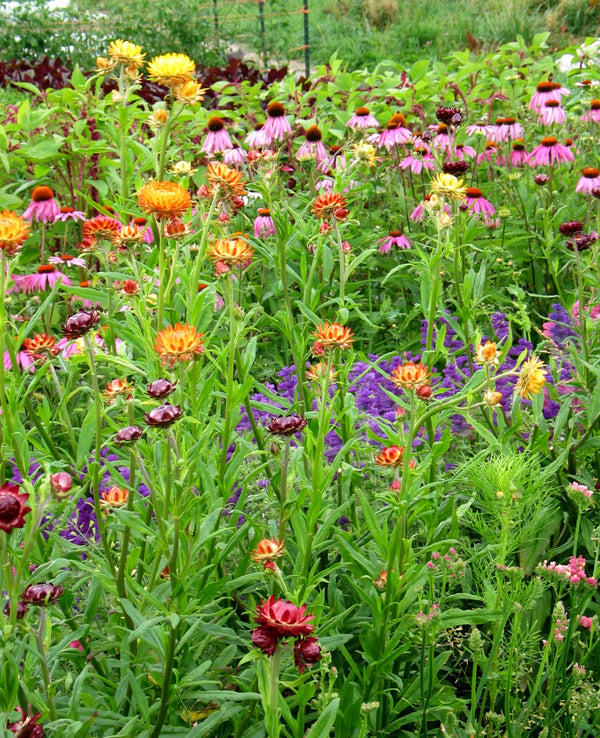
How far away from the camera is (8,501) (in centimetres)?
104

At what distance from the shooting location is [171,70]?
1760 millimetres

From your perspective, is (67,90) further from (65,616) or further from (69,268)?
(65,616)

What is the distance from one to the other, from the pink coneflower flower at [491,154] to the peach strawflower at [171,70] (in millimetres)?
2583

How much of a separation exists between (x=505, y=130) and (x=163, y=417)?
333 cm

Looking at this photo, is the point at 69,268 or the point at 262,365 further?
the point at 69,268

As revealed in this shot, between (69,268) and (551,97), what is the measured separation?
2.47 metres

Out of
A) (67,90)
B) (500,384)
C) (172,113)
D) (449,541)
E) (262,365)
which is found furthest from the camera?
(67,90)

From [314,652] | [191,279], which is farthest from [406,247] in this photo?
[314,652]

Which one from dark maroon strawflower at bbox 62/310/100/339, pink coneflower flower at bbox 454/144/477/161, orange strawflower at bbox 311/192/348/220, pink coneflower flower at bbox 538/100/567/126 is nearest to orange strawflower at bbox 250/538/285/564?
dark maroon strawflower at bbox 62/310/100/339

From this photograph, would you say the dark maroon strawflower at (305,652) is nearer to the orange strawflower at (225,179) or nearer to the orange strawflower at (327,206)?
the orange strawflower at (225,179)

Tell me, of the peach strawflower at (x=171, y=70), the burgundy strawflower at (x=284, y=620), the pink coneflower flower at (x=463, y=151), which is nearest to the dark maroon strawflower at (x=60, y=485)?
the burgundy strawflower at (x=284, y=620)

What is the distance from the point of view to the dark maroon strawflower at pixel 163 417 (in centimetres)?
119

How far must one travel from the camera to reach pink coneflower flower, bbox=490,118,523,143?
4.07 metres

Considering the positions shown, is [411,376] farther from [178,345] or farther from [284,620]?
[284,620]
